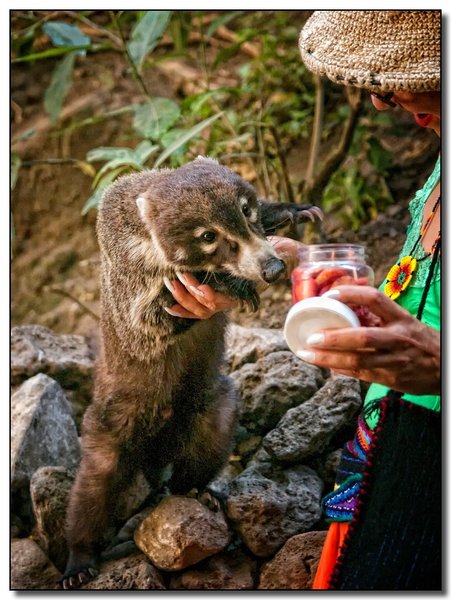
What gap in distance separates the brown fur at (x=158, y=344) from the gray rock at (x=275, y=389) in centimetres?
18

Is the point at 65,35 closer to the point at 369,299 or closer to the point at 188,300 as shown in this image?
the point at 188,300

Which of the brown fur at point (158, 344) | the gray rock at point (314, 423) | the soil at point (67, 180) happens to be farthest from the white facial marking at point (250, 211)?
the soil at point (67, 180)

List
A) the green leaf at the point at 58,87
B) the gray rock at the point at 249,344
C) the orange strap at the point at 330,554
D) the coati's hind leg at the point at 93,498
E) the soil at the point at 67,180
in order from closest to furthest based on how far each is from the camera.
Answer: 1. the orange strap at the point at 330,554
2. the coati's hind leg at the point at 93,498
3. the gray rock at the point at 249,344
4. the green leaf at the point at 58,87
5. the soil at the point at 67,180

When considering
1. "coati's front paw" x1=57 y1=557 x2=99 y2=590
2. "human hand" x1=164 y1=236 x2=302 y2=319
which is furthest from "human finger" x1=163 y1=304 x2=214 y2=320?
"coati's front paw" x1=57 y1=557 x2=99 y2=590

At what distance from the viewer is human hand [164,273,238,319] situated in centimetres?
213

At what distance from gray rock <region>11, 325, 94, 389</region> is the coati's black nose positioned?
4.86ft

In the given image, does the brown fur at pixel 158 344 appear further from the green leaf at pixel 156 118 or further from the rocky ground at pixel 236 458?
the green leaf at pixel 156 118

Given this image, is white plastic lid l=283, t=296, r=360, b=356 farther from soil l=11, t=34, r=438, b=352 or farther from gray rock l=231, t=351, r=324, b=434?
soil l=11, t=34, r=438, b=352

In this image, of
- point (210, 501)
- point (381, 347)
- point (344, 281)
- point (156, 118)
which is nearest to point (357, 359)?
point (381, 347)

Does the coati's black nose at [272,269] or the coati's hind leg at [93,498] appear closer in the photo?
the coati's black nose at [272,269]

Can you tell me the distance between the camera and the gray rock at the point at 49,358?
10.6ft

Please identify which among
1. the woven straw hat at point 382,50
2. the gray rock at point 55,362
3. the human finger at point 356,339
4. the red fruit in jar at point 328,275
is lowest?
the gray rock at point 55,362
